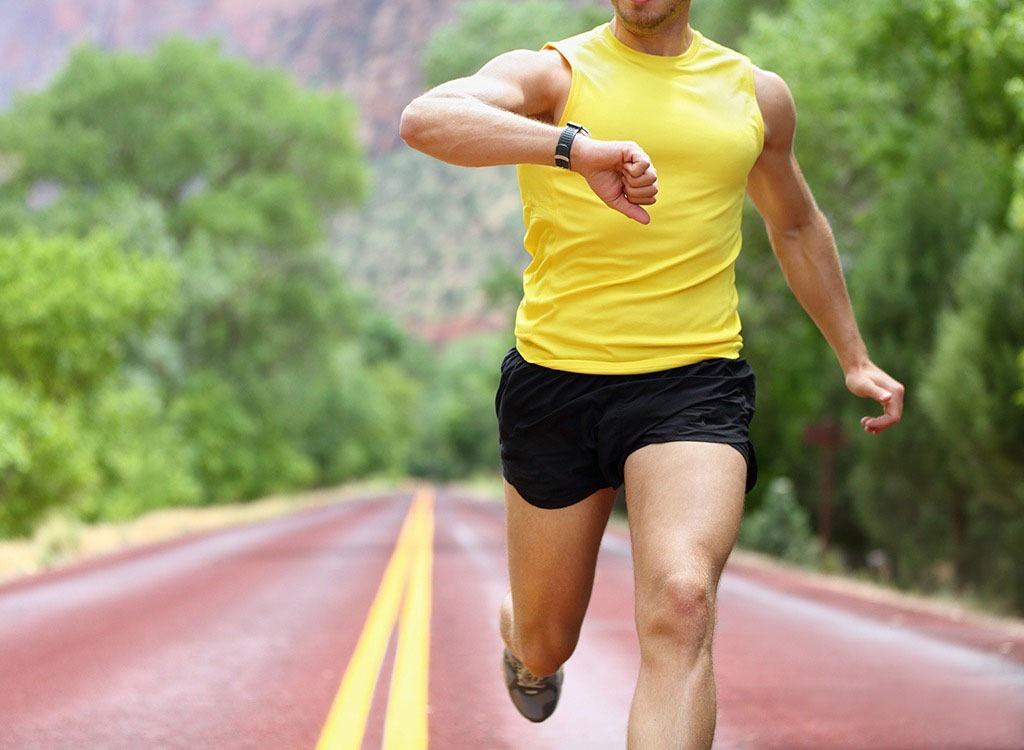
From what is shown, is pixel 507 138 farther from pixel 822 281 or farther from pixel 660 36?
pixel 822 281

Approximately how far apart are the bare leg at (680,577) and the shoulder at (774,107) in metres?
0.95

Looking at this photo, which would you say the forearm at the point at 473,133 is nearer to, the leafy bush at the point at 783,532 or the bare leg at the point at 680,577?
the bare leg at the point at 680,577

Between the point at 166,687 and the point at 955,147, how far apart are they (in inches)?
641

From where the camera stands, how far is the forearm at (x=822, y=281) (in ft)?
14.1

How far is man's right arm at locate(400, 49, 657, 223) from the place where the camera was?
3150 mm

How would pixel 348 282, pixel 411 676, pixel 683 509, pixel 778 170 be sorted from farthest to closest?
pixel 348 282 → pixel 411 676 → pixel 778 170 → pixel 683 509

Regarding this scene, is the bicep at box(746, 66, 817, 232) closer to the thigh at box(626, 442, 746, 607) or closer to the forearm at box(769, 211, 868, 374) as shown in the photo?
the forearm at box(769, 211, 868, 374)

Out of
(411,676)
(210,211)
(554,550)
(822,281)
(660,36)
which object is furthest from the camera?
(210,211)

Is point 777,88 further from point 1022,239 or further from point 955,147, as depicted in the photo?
point 955,147

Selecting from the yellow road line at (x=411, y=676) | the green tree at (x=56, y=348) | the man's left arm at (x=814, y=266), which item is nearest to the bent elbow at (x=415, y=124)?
the man's left arm at (x=814, y=266)

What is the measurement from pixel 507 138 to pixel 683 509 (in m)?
0.92

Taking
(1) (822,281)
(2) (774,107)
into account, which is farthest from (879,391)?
(2) (774,107)

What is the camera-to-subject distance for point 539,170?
3.80 m

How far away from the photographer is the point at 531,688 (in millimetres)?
5016
